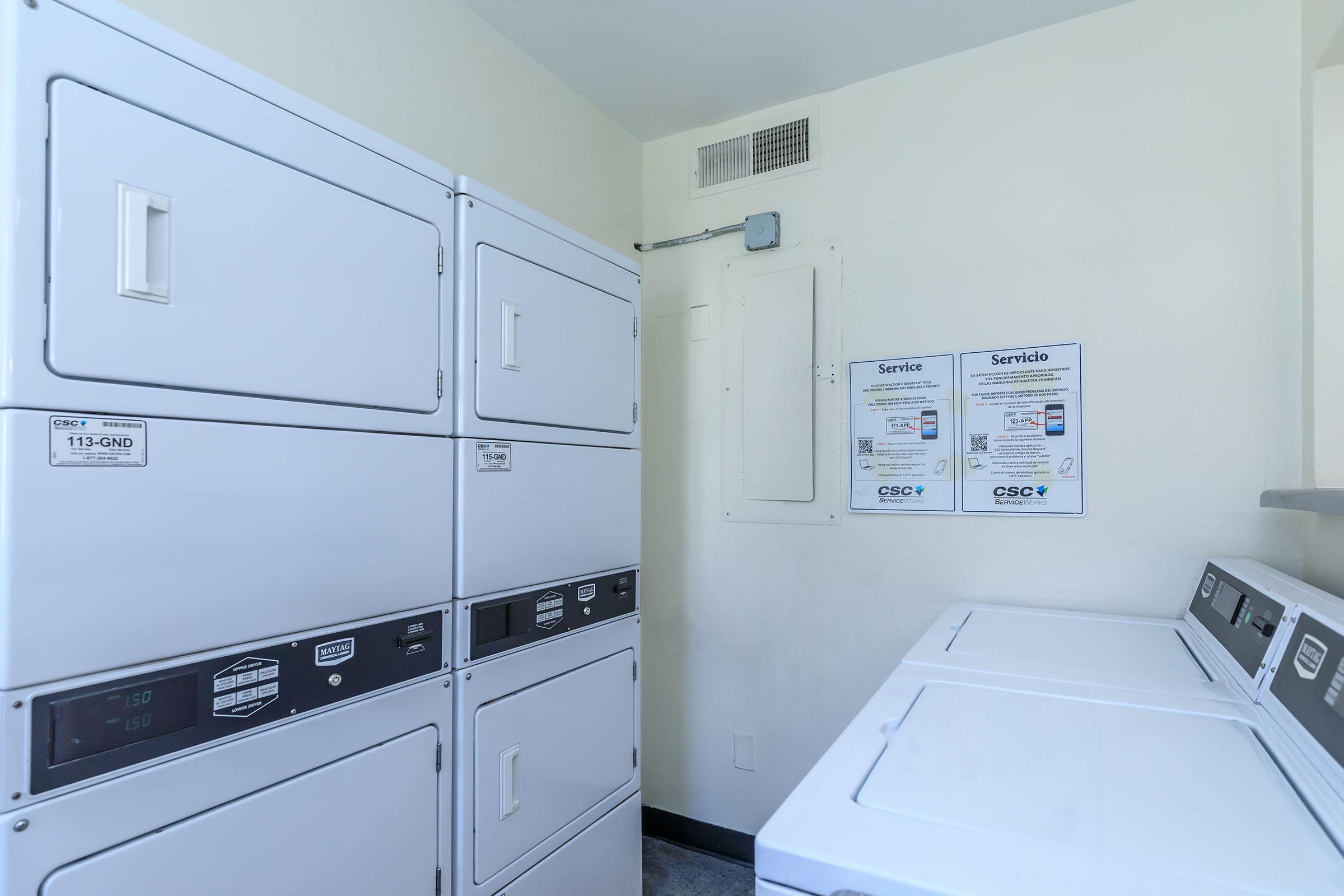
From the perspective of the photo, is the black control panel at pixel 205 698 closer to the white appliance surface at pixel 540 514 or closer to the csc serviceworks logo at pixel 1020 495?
the white appliance surface at pixel 540 514

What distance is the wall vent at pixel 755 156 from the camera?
253cm

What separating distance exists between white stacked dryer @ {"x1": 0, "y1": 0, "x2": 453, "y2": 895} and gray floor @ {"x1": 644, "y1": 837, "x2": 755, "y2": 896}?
126 centimetres

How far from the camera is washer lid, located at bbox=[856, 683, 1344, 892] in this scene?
74cm

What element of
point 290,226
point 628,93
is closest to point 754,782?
point 290,226

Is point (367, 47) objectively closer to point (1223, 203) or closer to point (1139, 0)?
point (1139, 0)

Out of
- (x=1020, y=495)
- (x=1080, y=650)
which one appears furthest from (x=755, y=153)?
(x=1080, y=650)

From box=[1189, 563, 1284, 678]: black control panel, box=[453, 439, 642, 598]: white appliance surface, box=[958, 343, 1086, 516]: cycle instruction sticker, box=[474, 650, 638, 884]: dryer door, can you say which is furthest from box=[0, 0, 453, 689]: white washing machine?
box=[958, 343, 1086, 516]: cycle instruction sticker

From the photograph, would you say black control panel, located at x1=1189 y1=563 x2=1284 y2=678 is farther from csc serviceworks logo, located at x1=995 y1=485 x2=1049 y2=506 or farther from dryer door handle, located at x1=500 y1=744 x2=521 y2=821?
dryer door handle, located at x1=500 y1=744 x2=521 y2=821

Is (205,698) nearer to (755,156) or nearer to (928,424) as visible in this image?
(928,424)

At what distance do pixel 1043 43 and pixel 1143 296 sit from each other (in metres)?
0.85

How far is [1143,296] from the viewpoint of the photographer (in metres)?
1.97

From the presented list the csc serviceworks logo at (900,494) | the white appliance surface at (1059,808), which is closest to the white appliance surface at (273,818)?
the white appliance surface at (1059,808)

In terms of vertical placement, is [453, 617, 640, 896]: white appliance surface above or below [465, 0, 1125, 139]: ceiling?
below

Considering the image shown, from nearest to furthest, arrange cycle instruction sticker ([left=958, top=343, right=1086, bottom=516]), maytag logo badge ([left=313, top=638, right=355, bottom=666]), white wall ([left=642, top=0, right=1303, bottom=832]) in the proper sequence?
maytag logo badge ([left=313, top=638, right=355, bottom=666]) < white wall ([left=642, top=0, right=1303, bottom=832]) < cycle instruction sticker ([left=958, top=343, right=1086, bottom=516])
